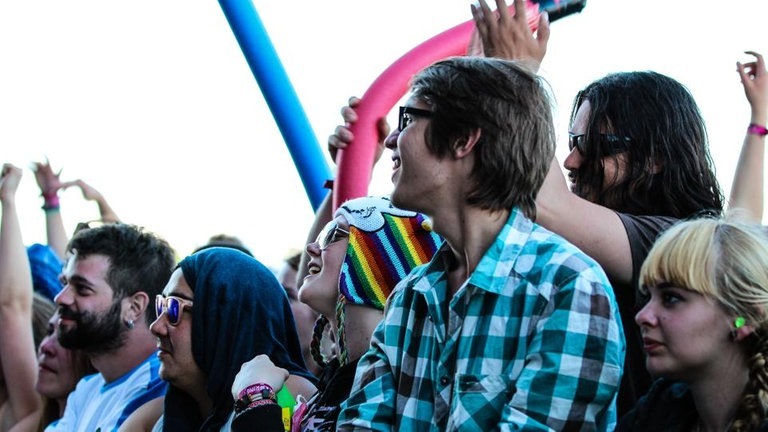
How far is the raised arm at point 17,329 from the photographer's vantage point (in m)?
5.68

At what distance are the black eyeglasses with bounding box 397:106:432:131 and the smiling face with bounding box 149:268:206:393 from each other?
158 cm

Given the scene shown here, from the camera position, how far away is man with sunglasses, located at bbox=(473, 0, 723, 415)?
9.57 feet

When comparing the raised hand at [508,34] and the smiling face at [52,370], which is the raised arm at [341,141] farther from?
the smiling face at [52,370]

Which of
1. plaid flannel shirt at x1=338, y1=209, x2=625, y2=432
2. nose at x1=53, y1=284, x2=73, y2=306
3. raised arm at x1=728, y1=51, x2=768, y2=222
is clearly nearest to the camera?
plaid flannel shirt at x1=338, y1=209, x2=625, y2=432

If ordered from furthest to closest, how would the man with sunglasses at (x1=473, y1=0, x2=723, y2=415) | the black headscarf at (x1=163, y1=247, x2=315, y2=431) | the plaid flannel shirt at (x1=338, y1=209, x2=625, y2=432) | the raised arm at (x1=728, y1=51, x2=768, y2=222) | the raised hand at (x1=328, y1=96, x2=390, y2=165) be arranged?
the raised hand at (x1=328, y1=96, x2=390, y2=165) < the black headscarf at (x1=163, y1=247, x2=315, y2=431) < the raised arm at (x1=728, y1=51, x2=768, y2=222) < the man with sunglasses at (x1=473, y1=0, x2=723, y2=415) < the plaid flannel shirt at (x1=338, y1=209, x2=625, y2=432)

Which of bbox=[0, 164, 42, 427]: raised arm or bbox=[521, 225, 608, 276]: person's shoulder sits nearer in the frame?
bbox=[521, 225, 608, 276]: person's shoulder

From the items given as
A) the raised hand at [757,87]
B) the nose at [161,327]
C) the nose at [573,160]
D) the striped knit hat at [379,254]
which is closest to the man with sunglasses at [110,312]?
the nose at [161,327]

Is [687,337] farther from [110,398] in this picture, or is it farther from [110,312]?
[110,312]

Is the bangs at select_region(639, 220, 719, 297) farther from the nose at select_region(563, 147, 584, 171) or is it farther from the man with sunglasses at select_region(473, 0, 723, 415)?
the nose at select_region(563, 147, 584, 171)

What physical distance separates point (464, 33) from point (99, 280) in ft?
6.47

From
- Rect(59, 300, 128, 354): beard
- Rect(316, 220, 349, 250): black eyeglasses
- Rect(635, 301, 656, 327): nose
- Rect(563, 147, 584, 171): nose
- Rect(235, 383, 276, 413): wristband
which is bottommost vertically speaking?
Rect(59, 300, 128, 354): beard

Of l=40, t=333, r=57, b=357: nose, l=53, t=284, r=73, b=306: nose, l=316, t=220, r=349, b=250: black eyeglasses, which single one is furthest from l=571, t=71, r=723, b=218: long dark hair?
l=40, t=333, r=57, b=357: nose

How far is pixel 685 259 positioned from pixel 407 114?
730mm

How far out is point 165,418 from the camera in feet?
13.5
